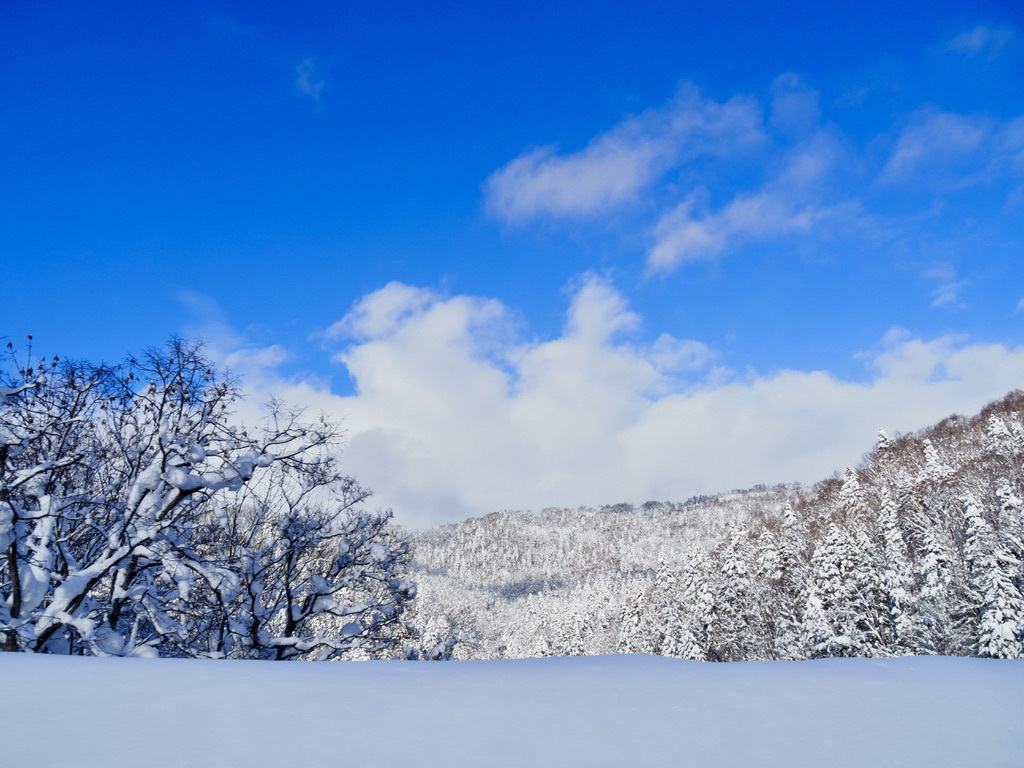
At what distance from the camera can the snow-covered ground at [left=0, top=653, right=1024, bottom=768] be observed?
2229 mm

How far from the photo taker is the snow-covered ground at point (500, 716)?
87.7 inches

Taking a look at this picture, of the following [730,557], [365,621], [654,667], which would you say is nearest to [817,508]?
[730,557]

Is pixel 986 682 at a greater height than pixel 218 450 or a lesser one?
lesser

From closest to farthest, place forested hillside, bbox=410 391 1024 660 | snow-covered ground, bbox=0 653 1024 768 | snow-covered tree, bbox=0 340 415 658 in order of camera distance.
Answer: snow-covered ground, bbox=0 653 1024 768, snow-covered tree, bbox=0 340 415 658, forested hillside, bbox=410 391 1024 660

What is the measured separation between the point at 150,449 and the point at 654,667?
7.75m

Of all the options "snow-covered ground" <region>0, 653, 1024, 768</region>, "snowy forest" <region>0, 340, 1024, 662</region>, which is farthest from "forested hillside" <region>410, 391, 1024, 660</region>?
"snow-covered ground" <region>0, 653, 1024, 768</region>

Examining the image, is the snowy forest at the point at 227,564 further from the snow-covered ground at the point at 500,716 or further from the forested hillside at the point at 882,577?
the snow-covered ground at the point at 500,716

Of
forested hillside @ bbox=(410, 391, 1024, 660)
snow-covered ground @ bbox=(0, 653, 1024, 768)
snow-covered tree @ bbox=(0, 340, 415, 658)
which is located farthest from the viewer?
forested hillside @ bbox=(410, 391, 1024, 660)

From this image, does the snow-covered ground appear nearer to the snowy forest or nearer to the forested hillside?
the snowy forest

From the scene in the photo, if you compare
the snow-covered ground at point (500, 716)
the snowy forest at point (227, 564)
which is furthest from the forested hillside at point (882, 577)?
the snow-covered ground at point (500, 716)

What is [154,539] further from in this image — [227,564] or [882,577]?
[882,577]

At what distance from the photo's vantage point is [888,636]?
95.2ft

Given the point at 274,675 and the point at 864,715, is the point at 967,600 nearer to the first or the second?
the point at 864,715

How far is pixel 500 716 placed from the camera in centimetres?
265
